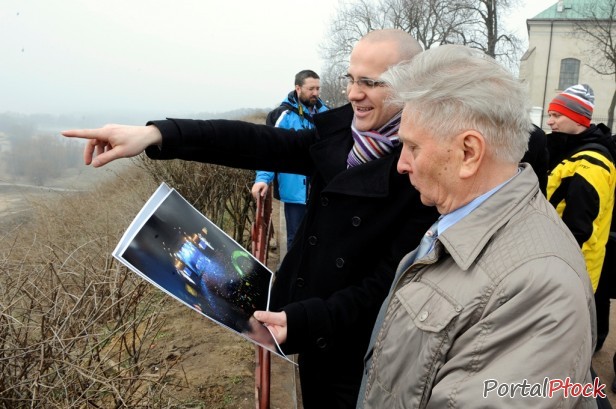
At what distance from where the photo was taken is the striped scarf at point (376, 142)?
1.89m

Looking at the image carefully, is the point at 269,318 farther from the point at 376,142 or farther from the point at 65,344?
the point at 65,344

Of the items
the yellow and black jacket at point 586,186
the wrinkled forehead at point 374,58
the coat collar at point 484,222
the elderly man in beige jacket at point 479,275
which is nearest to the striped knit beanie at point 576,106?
the yellow and black jacket at point 586,186

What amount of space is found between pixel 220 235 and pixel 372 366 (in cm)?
75

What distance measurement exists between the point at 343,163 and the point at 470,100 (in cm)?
82

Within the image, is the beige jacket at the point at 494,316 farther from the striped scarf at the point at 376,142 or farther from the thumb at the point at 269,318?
the striped scarf at the point at 376,142

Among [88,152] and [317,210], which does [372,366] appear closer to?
[317,210]

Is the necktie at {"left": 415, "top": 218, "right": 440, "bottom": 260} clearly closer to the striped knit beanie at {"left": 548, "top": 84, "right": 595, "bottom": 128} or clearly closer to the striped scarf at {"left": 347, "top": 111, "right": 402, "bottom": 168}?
the striped scarf at {"left": 347, "top": 111, "right": 402, "bottom": 168}

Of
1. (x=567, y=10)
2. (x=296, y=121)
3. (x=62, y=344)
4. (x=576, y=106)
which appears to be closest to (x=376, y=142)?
(x=62, y=344)

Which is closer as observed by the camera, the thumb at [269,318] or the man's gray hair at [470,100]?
the man's gray hair at [470,100]

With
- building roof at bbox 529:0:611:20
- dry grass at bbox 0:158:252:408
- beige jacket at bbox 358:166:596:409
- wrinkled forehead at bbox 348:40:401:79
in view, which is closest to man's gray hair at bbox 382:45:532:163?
beige jacket at bbox 358:166:596:409

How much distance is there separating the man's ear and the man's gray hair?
0.05 feet

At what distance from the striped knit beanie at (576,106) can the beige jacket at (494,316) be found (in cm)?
269

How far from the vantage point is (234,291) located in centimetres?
179

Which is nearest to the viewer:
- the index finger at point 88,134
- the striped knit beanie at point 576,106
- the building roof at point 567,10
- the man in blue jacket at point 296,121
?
the index finger at point 88,134
